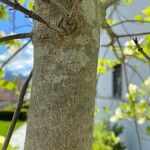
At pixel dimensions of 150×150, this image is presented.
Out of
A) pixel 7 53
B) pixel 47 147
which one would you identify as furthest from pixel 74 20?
pixel 7 53

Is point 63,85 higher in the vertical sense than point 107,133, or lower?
lower

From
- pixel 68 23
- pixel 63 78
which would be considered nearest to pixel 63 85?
pixel 63 78

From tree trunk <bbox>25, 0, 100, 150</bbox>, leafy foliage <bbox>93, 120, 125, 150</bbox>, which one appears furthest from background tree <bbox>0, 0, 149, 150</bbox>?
leafy foliage <bbox>93, 120, 125, 150</bbox>

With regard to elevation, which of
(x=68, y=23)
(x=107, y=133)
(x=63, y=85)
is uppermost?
(x=107, y=133)

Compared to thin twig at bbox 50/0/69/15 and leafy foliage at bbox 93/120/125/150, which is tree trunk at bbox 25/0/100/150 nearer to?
thin twig at bbox 50/0/69/15

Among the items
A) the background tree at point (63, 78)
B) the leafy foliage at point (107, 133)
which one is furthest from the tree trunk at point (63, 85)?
the leafy foliage at point (107, 133)

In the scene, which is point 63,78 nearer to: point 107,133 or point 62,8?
point 62,8

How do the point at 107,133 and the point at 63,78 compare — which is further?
the point at 107,133

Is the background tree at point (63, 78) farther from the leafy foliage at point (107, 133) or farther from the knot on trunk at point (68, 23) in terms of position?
the leafy foliage at point (107, 133)

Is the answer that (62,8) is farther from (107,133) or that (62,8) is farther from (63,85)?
(107,133)
